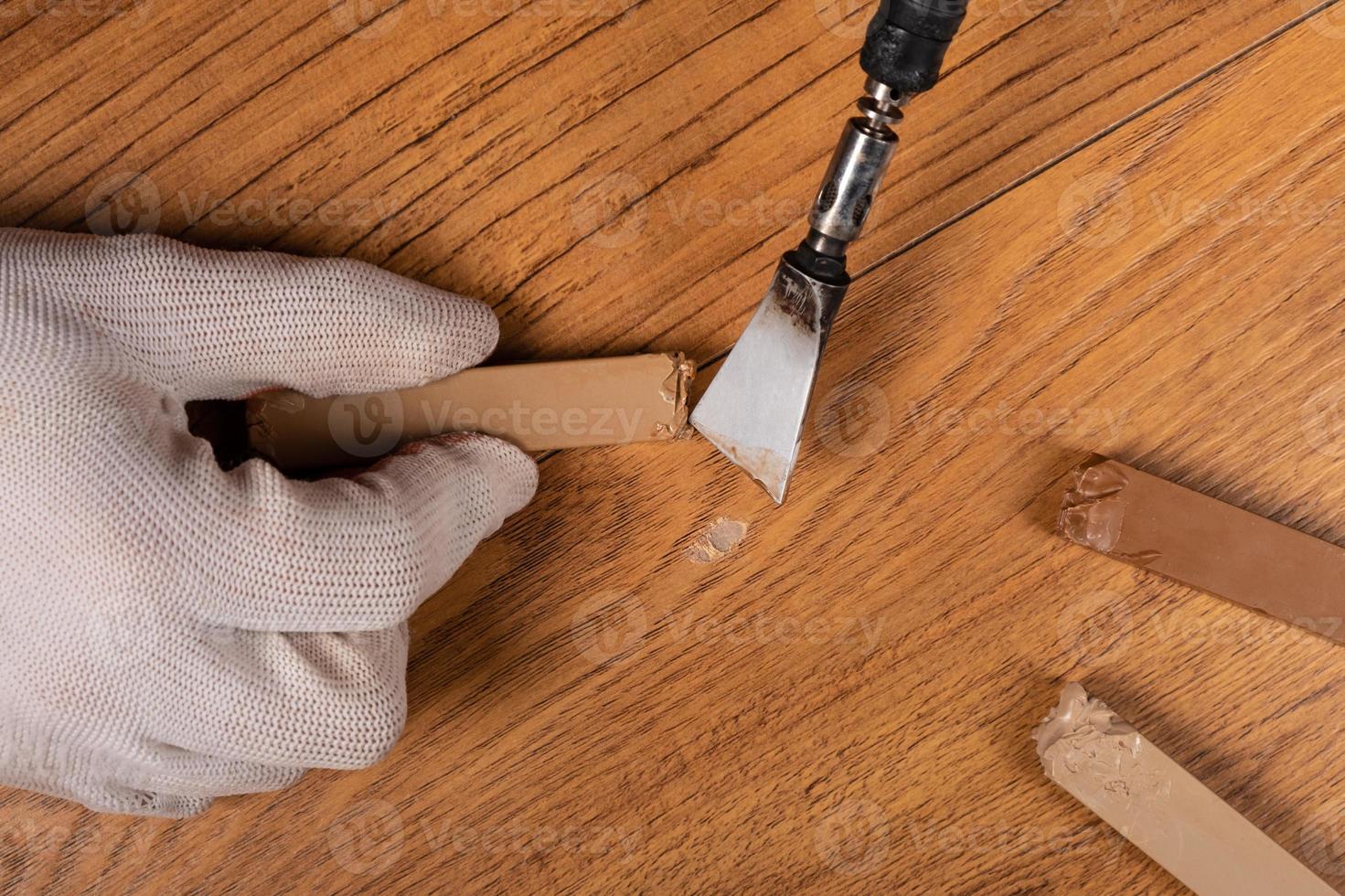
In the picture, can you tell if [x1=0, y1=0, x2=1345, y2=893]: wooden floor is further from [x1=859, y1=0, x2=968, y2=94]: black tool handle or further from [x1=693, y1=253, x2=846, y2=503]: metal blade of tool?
[x1=859, y1=0, x2=968, y2=94]: black tool handle

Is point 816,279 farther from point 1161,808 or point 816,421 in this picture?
point 1161,808

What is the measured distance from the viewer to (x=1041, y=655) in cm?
72

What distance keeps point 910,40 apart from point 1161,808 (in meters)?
0.56

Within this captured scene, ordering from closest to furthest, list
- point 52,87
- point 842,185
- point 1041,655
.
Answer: point 842,185 → point 52,87 → point 1041,655

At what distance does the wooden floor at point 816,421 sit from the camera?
646 mm

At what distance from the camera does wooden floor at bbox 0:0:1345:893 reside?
0.65 metres

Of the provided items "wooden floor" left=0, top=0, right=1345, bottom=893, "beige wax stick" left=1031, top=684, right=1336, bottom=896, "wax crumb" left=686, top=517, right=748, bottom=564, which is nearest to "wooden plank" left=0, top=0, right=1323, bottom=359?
"wooden floor" left=0, top=0, right=1345, bottom=893

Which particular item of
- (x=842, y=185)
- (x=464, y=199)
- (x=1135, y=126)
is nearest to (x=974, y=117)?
(x=1135, y=126)

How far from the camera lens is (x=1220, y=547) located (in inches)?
26.3

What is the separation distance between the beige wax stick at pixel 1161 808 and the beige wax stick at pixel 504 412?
38 centimetres

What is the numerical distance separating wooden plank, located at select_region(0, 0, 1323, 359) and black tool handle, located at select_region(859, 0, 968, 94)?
193mm

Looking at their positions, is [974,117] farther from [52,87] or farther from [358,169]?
[52,87]

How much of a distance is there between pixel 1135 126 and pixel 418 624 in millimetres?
647

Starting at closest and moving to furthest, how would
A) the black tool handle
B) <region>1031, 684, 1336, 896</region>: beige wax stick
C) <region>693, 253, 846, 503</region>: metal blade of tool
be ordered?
1. the black tool handle
2. <region>693, 253, 846, 503</region>: metal blade of tool
3. <region>1031, 684, 1336, 896</region>: beige wax stick
